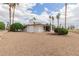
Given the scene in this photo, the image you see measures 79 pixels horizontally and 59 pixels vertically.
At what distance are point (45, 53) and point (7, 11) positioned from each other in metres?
0.66

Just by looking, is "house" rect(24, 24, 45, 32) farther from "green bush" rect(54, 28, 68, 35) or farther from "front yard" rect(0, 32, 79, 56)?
"green bush" rect(54, 28, 68, 35)

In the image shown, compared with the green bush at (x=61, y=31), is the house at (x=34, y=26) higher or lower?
higher

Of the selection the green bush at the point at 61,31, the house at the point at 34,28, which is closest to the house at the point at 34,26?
the house at the point at 34,28

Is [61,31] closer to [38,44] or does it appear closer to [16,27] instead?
[38,44]

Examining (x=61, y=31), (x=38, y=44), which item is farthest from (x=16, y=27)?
(x=61, y=31)

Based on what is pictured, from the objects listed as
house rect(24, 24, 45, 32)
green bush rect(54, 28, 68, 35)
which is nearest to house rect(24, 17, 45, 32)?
house rect(24, 24, 45, 32)

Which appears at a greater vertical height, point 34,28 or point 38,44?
point 34,28

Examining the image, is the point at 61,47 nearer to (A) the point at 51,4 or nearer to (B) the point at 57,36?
(B) the point at 57,36

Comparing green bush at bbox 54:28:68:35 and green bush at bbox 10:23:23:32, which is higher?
green bush at bbox 10:23:23:32

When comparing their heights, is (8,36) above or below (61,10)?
below

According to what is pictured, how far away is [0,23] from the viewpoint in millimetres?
2736

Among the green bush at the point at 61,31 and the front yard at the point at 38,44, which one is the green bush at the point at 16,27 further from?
the green bush at the point at 61,31

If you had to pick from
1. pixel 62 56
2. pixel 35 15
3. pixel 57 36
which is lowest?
pixel 62 56

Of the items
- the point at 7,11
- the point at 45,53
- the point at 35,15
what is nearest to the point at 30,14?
the point at 35,15
